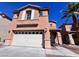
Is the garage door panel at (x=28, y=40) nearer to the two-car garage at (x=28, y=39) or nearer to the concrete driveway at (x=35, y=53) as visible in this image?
the two-car garage at (x=28, y=39)

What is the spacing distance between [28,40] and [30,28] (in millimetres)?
1868

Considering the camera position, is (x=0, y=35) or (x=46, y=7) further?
(x=0, y=35)

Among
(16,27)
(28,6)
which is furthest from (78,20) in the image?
(16,27)

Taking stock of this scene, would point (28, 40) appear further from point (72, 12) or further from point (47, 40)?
point (72, 12)

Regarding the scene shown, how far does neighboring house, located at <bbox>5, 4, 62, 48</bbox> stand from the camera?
15055mm

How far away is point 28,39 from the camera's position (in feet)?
50.6

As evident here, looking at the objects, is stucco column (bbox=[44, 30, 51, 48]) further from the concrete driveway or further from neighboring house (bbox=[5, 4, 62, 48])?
the concrete driveway

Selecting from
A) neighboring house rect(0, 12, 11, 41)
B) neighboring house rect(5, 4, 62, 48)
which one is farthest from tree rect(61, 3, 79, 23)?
neighboring house rect(0, 12, 11, 41)

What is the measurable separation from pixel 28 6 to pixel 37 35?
5568 millimetres

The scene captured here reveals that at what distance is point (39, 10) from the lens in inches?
683

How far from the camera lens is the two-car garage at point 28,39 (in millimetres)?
15086

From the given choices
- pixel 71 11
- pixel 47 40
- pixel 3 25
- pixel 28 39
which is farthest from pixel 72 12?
pixel 3 25

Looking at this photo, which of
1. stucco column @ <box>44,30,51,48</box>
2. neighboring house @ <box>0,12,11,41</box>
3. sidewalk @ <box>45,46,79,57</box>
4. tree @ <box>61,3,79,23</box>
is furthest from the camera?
neighboring house @ <box>0,12,11,41</box>

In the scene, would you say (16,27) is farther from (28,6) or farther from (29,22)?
(28,6)
